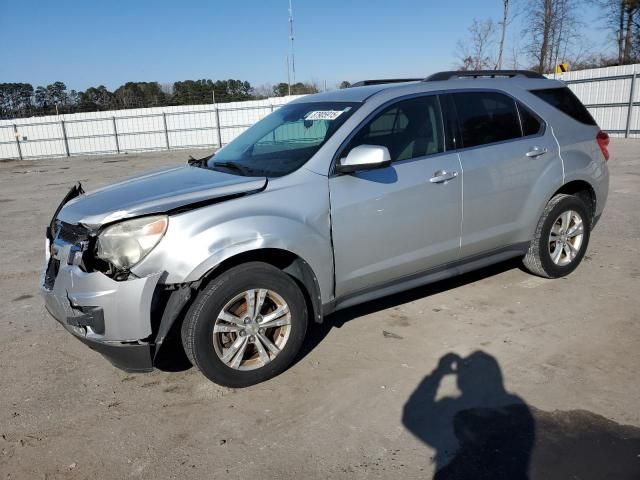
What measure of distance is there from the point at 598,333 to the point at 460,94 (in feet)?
7.05

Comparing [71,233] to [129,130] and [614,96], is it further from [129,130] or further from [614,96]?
[129,130]

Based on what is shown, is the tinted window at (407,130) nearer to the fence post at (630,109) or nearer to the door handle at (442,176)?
the door handle at (442,176)

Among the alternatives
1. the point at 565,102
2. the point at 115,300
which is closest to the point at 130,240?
the point at 115,300

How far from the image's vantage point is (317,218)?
134 inches

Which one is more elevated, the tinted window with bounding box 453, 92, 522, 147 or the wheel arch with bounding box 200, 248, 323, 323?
the tinted window with bounding box 453, 92, 522, 147

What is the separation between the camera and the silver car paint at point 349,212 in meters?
2.99

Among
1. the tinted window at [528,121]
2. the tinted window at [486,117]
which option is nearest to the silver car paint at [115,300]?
the tinted window at [486,117]

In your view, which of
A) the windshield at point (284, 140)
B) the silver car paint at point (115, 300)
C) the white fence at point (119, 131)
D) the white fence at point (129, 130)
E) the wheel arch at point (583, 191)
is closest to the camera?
the silver car paint at point (115, 300)

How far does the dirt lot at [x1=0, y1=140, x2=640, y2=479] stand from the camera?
2648 mm

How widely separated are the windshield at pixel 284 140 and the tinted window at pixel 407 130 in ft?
0.71

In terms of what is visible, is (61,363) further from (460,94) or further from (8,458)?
(460,94)

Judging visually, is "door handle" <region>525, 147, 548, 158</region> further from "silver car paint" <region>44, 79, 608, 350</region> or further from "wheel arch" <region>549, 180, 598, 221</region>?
"wheel arch" <region>549, 180, 598, 221</region>

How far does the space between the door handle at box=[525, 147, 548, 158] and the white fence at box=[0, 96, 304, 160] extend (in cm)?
2381

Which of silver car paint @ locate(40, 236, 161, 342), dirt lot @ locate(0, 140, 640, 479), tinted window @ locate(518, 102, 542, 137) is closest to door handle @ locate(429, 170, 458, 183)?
tinted window @ locate(518, 102, 542, 137)
